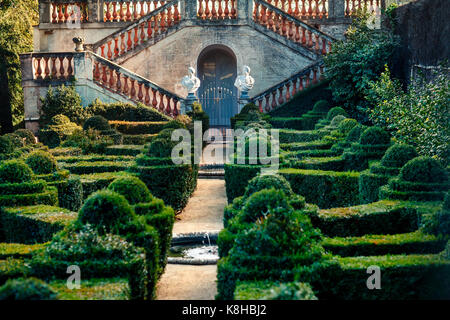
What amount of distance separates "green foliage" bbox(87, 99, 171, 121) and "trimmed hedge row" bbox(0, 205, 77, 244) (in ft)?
40.7

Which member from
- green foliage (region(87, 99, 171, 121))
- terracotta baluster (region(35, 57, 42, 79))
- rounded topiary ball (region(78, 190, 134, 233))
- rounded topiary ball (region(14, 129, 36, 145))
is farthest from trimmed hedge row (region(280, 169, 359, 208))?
terracotta baluster (region(35, 57, 42, 79))

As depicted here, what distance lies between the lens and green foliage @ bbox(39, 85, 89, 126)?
72.4 ft

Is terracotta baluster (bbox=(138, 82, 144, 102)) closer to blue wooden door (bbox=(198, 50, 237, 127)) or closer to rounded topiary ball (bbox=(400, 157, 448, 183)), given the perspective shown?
blue wooden door (bbox=(198, 50, 237, 127))

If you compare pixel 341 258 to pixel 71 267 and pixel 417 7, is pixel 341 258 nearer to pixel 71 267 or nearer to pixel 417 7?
pixel 71 267

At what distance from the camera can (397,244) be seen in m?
7.65

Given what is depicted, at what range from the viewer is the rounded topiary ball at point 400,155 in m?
10.6

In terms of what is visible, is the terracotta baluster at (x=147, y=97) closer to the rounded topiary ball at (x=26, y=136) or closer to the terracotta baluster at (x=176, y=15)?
the terracotta baluster at (x=176, y=15)

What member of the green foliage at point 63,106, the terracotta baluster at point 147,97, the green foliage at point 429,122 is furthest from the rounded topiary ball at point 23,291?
the terracotta baluster at point 147,97

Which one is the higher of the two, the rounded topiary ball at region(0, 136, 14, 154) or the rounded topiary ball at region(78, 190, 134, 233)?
the rounded topiary ball at region(0, 136, 14, 154)

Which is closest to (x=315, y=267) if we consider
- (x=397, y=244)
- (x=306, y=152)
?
(x=397, y=244)

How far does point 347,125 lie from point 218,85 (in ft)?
43.6

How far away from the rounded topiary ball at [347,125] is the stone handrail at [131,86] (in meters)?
8.22

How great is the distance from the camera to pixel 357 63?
21.0m

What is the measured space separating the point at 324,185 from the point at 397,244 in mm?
4461
